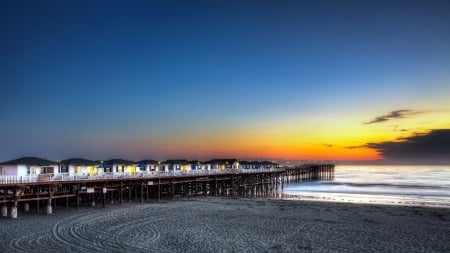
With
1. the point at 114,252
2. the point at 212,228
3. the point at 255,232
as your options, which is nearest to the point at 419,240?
the point at 255,232

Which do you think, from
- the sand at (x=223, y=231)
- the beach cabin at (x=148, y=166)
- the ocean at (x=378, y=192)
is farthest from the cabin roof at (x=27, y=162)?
the ocean at (x=378, y=192)

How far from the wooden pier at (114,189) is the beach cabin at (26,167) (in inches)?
64.1

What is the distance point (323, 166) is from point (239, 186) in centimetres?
6216

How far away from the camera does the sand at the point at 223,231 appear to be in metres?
15.6

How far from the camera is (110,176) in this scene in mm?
32625

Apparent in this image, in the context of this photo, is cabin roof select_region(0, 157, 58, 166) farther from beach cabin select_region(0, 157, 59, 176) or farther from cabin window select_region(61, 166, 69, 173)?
cabin window select_region(61, 166, 69, 173)

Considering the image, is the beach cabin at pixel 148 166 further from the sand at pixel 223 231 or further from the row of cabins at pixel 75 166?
the sand at pixel 223 231

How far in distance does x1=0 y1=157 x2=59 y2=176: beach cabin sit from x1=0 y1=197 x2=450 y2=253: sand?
6923 millimetres

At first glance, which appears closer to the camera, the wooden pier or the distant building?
the wooden pier

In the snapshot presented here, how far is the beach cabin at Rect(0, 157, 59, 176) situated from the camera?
29938 millimetres

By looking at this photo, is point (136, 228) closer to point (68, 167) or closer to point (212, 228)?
point (212, 228)

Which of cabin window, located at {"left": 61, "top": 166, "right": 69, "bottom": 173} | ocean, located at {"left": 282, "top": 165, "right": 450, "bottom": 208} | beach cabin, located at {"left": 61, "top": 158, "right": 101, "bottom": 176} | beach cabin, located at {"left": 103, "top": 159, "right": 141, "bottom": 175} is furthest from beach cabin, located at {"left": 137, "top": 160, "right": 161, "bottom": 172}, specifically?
ocean, located at {"left": 282, "top": 165, "right": 450, "bottom": 208}

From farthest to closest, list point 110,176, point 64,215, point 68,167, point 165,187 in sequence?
point 165,187, point 68,167, point 110,176, point 64,215

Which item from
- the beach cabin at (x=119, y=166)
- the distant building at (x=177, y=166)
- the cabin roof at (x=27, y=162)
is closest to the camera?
the cabin roof at (x=27, y=162)
